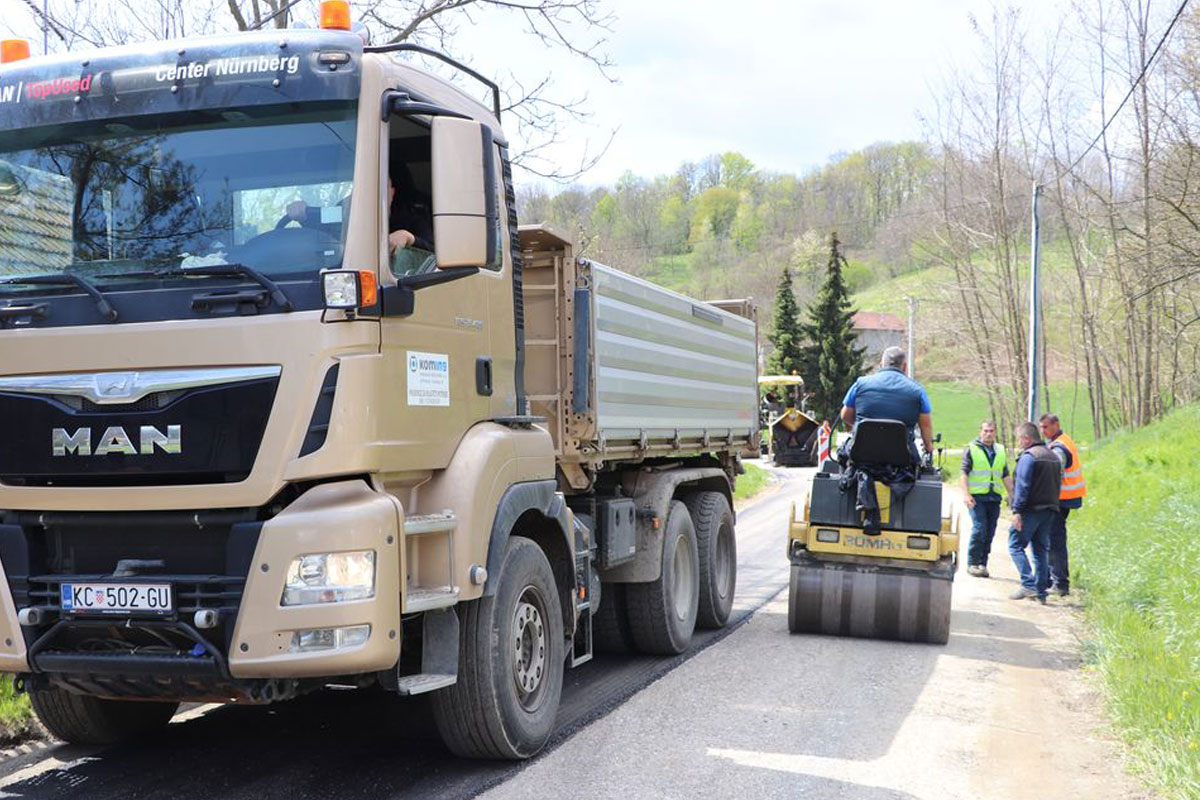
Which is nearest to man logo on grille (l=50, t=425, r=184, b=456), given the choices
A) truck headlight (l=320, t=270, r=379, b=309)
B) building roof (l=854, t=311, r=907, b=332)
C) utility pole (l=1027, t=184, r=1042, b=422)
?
truck headlight (l=320, t=270, r=379, b=309)

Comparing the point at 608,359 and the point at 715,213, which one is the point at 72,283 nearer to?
the point at 608,359

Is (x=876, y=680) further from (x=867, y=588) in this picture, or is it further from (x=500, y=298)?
(x=500, y=298)

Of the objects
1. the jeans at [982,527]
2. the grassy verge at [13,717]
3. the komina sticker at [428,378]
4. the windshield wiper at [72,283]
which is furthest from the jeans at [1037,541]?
the windshield wiper at [72,283]

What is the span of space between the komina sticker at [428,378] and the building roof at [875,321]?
81.4m

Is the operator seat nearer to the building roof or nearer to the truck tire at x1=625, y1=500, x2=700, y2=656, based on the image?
the truck tire at x1=625, y1=500, x2=700, y2=656

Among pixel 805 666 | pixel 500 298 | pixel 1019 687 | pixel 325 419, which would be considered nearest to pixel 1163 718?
pixel 1019 687

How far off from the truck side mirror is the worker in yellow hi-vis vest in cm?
941

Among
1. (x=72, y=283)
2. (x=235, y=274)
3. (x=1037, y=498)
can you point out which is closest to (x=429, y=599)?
(x=235, y=274)

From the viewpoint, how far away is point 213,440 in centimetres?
420

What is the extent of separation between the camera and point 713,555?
906 centimetres

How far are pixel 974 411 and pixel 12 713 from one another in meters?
62.6

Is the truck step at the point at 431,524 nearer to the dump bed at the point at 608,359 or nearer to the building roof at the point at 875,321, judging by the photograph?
the dump bed at the point at 608,359

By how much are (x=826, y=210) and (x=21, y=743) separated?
7127cm

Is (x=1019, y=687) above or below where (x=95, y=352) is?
below
